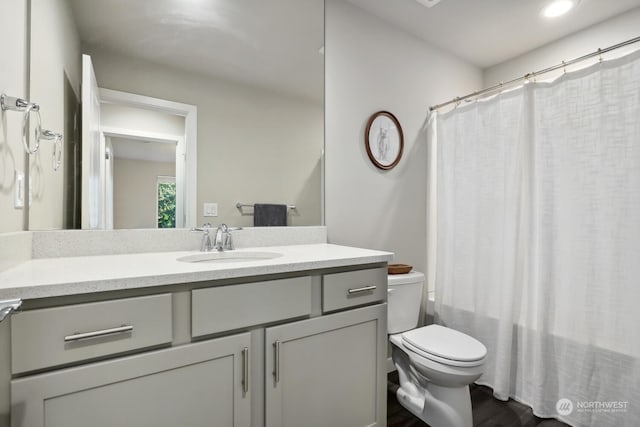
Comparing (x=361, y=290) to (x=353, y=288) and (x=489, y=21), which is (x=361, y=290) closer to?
(x=353, y=288)

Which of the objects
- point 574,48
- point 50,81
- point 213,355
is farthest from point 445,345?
point 574,48

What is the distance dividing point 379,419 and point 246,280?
91 cm

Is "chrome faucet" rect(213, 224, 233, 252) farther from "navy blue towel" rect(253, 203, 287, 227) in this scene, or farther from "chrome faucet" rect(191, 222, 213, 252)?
"navy blue towel" rect(253, 203, 287, 227)

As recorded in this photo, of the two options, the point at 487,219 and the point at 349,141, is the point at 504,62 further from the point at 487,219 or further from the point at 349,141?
the point at 349,141

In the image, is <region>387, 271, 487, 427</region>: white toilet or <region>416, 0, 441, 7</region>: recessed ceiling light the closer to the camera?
<region>387, 271, 487, 427</region>: white toilet

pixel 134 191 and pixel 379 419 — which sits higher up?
pixel 134 191

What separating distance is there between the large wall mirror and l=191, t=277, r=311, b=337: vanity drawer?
636 mm

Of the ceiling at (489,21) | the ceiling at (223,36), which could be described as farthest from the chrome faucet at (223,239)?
the ceiling at (489,21)

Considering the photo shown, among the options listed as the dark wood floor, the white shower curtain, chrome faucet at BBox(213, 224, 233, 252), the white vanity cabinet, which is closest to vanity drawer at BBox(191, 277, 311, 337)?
the white vanity cabinet

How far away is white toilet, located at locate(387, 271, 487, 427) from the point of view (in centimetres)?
146

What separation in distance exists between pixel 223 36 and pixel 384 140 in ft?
3.86

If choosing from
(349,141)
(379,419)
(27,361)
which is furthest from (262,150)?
(379,419)

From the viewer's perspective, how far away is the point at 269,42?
5.78ft

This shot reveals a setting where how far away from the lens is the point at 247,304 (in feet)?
3.43
